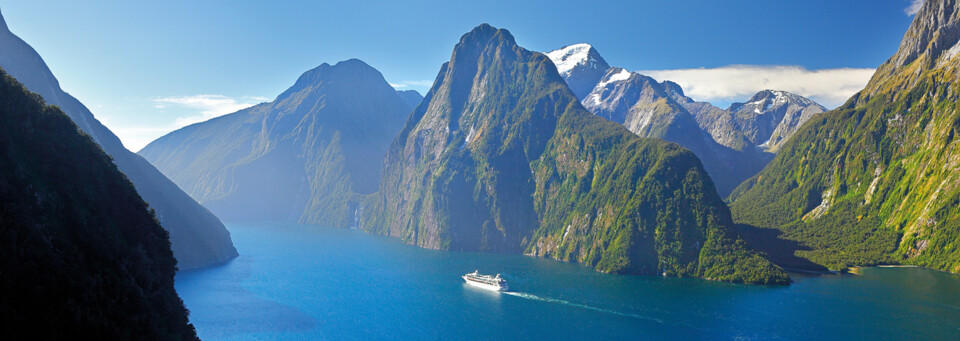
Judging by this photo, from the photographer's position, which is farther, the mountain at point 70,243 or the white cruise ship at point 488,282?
the white cruise ship at point 488,282

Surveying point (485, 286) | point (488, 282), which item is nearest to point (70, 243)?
point (485, 286)

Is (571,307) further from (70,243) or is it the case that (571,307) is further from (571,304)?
(70,243)

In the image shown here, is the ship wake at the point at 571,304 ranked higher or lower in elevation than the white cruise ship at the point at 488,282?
lower

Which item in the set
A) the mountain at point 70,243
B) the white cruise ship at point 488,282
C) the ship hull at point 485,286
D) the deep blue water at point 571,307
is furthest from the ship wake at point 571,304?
the mountain at point 70,243

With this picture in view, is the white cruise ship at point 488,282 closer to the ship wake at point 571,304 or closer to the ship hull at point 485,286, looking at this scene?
the ship hull at point 485,286

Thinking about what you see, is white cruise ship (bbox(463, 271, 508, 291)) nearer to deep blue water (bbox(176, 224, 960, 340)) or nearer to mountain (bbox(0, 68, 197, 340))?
deep blue water (bbox(176, 224, 960, 340))

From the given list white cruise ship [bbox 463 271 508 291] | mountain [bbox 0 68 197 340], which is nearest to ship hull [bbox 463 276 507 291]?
white cruise ship [bbox 463 271 508 291]
